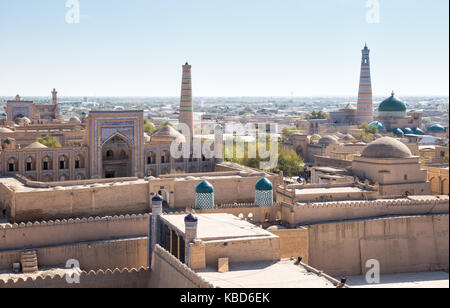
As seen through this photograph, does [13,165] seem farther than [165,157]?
No

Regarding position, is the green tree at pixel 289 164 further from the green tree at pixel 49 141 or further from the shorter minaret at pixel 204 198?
the green tree at pixel 49 141

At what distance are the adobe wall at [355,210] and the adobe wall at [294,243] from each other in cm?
96

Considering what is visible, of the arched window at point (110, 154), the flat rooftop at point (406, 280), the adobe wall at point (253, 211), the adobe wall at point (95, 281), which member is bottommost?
the flat rooftop at point (406, 280)

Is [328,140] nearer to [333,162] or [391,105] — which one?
[333,162]

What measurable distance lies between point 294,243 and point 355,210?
301 centimetres

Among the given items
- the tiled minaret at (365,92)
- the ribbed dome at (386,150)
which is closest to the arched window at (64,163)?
the ribbed dome at (386,150)

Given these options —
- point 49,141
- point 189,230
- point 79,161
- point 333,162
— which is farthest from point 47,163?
point 189,230

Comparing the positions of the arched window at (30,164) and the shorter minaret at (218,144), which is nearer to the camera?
the arched window at (30,164)

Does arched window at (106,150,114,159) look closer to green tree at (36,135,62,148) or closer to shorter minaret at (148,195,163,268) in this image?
green tree at (36,135,62,148)

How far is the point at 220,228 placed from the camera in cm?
1332

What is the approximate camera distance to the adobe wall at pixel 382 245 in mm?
17688

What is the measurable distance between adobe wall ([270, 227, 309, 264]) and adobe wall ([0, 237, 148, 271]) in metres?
4.10
